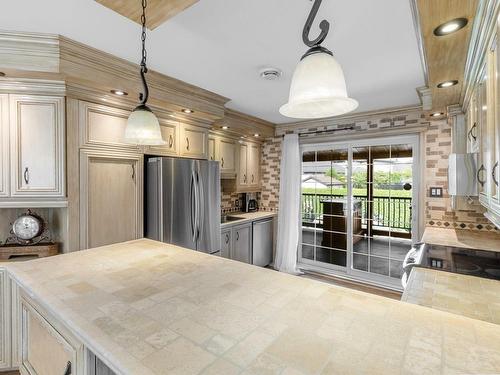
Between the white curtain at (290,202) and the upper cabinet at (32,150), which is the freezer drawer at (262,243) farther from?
the upper cabinet at (32,150)

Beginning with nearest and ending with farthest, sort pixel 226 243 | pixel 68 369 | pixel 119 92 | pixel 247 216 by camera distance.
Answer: pixel 68 369, pixel 119 92, pixel 226 243, pixel 247 216

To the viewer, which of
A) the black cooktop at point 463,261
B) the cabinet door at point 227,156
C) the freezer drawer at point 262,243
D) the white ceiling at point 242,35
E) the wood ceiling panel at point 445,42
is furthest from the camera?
the freezer drawer at point 262,243

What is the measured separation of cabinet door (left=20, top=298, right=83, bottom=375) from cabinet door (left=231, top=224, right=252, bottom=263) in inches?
95.0

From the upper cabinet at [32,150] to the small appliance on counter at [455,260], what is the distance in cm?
259

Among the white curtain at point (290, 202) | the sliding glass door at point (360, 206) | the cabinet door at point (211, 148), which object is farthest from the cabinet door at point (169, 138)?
the sliding glass door at point (360, 206)

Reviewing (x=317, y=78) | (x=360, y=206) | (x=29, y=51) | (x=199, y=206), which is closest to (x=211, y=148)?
(x=199, y=206)

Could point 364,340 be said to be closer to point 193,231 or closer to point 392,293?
point 193,231

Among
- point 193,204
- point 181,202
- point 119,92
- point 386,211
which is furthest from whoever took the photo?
point 386,211

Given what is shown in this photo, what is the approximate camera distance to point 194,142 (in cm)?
312

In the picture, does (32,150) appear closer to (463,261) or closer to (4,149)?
(4,149)

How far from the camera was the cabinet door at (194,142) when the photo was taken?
2992 mm

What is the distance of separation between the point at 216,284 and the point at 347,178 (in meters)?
3.17

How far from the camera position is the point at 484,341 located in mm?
803

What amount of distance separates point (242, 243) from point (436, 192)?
101 inches
